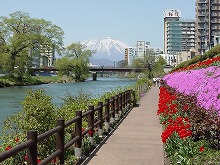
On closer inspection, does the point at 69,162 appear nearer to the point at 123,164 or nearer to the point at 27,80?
the point at 123,164

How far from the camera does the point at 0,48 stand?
237 feet

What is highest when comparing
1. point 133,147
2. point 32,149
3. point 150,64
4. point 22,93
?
point 150,64

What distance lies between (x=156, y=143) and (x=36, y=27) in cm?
6748

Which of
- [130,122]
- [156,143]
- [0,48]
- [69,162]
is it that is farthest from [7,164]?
[0,48]

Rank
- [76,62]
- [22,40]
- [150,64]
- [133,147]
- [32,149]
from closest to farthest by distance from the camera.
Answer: [32,149] → [133,147] → [22,40] → [76,62] → [150,64]

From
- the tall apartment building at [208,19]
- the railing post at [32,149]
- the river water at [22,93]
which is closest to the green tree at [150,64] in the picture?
the tall apartment building at [208,19]

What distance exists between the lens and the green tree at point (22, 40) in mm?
72000

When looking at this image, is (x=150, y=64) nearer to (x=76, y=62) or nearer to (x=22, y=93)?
(x=76, y=62)

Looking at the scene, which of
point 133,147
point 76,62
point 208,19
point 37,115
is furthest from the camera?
point 208,19

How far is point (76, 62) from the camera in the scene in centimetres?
10006

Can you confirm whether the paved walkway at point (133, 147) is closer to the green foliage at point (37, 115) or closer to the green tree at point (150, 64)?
the green foliage at point (37, 115)

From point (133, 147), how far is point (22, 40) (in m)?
63.4

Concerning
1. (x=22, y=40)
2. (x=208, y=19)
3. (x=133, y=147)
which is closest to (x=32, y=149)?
(x=133, y=147)

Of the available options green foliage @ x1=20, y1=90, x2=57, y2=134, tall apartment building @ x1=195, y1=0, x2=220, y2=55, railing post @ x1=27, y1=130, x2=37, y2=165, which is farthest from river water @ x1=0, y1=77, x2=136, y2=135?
tall apartment building @ x1=195, y1=0, x2=220, y2=55
